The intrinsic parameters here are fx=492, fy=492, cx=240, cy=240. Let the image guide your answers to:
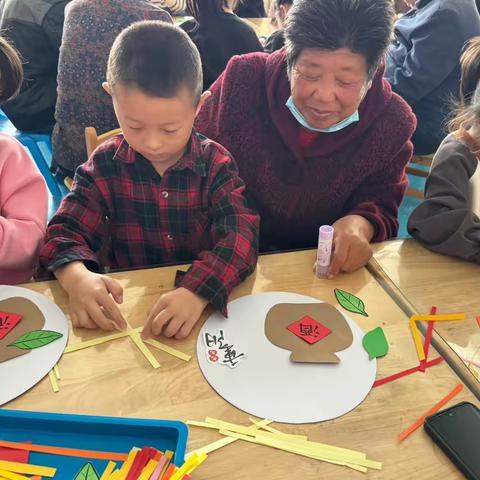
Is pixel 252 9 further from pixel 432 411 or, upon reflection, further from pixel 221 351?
pixel 432 411

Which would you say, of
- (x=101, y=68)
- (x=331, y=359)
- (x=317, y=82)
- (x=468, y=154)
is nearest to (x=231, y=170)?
(x=317, y=82)

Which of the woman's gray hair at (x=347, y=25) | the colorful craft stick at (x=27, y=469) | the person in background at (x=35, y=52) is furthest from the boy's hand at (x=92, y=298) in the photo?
the person in background at (x=35, y=52)

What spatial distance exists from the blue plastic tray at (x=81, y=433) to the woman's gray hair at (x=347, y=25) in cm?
74

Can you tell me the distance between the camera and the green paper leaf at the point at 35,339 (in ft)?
2.61

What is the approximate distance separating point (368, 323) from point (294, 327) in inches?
5.5

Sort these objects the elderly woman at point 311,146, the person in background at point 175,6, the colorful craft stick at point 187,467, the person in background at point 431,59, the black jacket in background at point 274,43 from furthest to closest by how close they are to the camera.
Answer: the person in background at point 175,6 → the person in background at point 431,59 → the black jacket in background at point 274,43 → the elderly woman at point 311,146 → the colorful craft stick at point 187,467

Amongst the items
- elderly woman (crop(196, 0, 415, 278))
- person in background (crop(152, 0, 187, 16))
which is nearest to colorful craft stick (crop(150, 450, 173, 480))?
elderly woman (crop(196, 0, 415, 278))

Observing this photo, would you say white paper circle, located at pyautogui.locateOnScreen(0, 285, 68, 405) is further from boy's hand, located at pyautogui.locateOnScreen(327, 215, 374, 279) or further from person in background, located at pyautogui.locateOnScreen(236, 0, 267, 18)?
person in background, located at pyautogui.locateOnScreen(236, 0, 267, 18)

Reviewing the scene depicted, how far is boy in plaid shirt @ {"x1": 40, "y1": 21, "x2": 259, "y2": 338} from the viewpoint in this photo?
0.86 metres

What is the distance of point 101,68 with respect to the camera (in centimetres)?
164

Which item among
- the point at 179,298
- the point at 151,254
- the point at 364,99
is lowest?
the point at 151,254

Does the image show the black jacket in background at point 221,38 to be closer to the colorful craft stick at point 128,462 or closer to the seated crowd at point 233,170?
the seated crowd at point 233,170

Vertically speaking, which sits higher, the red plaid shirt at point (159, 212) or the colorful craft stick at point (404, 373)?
the red plaid shirt at point (159, 212)

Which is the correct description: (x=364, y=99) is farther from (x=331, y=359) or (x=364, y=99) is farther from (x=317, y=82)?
(x=331, y=359)
